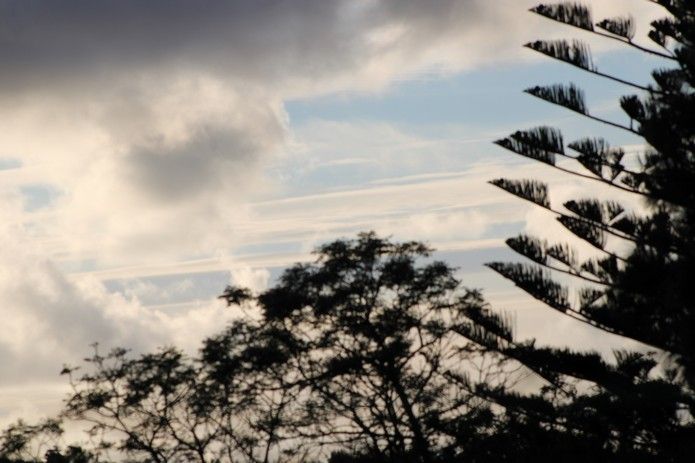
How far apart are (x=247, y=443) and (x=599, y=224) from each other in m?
14.3

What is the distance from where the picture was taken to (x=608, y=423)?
11.6 metres

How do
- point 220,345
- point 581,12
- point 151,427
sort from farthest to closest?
point 151,427
point 220,345
point 581,12

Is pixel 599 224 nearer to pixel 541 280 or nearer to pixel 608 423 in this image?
pixel 541 280

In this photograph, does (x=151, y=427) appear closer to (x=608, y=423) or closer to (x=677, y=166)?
(x=608, y=423)

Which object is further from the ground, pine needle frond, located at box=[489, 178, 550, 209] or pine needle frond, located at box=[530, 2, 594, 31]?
pine needle frond, located at box=[530, 2, 594, 31]

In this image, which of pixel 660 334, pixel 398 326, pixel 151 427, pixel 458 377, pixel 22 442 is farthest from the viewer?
pixel 22 442

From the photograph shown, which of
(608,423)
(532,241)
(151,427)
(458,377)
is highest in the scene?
(151,427)

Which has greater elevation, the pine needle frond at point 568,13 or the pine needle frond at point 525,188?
the pine needle frond at point 568,13

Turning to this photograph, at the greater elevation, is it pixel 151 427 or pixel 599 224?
pixel 151 427

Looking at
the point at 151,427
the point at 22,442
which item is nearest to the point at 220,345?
the point at 151,427

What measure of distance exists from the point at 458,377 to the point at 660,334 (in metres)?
2.50

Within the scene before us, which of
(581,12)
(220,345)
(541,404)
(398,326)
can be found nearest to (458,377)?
(541,404)

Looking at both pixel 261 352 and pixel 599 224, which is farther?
pixel 261 352

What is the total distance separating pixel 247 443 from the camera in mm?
22453
